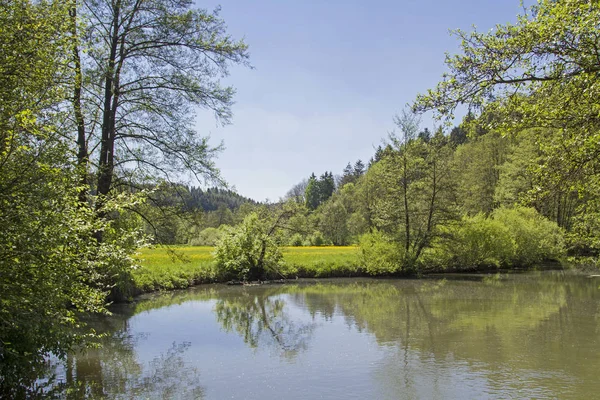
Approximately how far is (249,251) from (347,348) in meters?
14.8

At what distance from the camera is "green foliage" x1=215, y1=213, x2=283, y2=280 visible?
965 inches

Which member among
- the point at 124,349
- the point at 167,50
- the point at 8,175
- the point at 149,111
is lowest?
the point at 124,349

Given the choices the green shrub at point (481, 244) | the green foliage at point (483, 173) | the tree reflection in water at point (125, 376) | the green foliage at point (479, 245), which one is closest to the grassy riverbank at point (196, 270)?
the tree reflection in water at point (125, 376)

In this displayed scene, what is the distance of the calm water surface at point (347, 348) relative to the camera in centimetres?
784

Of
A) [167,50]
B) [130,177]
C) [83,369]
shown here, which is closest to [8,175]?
[83,369]

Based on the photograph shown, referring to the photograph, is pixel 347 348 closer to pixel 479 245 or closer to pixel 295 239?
pixel 479 245

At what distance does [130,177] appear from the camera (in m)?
14.7

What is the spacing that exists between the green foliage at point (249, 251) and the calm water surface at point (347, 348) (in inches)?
207

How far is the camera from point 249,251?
979 inches

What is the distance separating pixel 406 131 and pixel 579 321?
58.0 feet

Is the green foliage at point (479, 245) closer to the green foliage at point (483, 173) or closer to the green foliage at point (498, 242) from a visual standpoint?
the green foliage at point (498, 242)

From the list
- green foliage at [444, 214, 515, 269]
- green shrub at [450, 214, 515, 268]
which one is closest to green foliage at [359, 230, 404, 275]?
green foliage at [444, 214, 515, 269]

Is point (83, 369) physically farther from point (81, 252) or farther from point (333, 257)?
point (333, 257)

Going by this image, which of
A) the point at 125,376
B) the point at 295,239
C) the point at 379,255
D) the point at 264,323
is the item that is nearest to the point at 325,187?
the point at 295,239
